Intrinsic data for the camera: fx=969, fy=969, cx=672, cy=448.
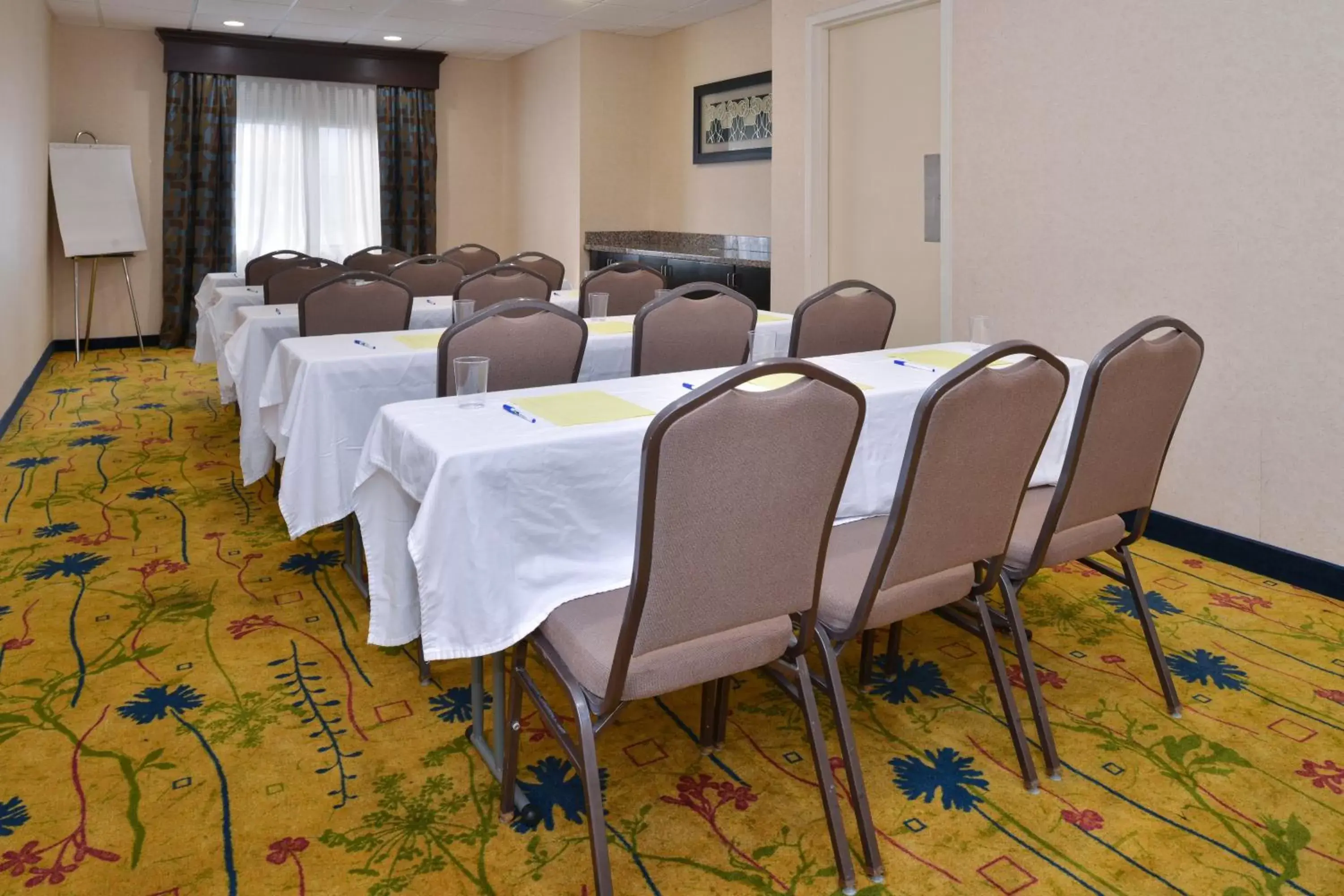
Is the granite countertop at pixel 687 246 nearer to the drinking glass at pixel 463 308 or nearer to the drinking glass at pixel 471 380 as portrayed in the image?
the drinking glass at pixel 463 308

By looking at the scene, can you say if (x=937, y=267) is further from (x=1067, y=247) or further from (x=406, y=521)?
(x=406, y=521)

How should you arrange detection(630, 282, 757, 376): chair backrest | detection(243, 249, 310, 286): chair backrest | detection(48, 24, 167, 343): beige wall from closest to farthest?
detection(630, 282, 757, 376): chair backrest < detection(243, 249, 310, 286): chair backrest < detection(48, 24, 167, 343): beige wall

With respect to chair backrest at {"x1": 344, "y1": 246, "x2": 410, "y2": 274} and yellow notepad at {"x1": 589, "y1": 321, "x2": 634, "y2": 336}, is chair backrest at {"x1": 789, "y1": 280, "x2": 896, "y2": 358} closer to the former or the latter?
yellow notepad at {"x1": 589, "y1": 321, "x2": 634, "y2": 336}

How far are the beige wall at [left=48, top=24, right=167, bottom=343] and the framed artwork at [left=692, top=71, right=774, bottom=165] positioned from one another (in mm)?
4504

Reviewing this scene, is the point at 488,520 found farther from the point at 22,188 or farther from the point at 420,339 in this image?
the point at 22,188

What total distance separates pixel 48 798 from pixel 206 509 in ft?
6.91

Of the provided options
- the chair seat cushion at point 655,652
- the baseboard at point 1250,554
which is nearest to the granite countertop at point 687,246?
the baseboard at point 1250,554

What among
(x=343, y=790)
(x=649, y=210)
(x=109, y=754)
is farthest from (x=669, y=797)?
(x=649, y=210)

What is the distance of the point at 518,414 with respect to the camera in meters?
2.13

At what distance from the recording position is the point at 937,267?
4.74m

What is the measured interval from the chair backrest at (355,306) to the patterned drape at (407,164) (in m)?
5.20

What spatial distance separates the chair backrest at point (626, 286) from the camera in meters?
4.49

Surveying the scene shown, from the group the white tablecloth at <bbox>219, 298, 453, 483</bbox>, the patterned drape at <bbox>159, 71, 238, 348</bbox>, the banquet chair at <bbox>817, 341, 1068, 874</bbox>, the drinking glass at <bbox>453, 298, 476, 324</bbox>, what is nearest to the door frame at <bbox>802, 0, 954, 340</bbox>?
the white tablecloth at <bbox>219, 298, 453, 483</bbox>

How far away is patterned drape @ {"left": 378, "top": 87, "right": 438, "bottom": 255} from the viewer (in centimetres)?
877
